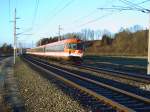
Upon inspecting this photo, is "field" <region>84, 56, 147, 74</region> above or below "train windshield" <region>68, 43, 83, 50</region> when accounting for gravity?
below

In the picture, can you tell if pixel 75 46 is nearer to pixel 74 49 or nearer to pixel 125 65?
pixel 74 49

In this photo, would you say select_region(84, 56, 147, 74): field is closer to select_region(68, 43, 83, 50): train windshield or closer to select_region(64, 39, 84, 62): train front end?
select_region(64, 39, 84, 62): train front end

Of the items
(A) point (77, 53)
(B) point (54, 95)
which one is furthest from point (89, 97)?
(A) point (77, 53)

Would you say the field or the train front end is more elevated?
the train front end

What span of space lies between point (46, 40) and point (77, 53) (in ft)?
397

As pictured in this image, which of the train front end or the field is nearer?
the field

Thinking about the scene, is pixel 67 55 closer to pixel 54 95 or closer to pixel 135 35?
pixel 54 95

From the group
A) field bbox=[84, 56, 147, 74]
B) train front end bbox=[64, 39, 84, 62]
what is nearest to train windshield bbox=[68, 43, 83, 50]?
train front end bbox=[64, 39, 84, 62]

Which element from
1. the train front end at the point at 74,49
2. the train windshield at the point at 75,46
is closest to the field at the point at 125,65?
the train front end at the point at 74,49

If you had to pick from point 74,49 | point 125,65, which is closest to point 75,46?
point 74,49

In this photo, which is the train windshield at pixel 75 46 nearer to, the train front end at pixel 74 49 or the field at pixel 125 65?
the train front end at pixel 74 49

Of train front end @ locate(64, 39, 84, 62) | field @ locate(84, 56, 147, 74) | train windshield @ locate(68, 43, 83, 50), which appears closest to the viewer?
field @ locate(84, 56, 147, 74)

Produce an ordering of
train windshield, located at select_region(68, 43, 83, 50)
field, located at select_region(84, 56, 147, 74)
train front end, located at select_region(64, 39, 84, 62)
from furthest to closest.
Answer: train windshield, located at select_region(68, 43, 83, 50) < train front end, located at select_region(64, 39, 84, 62) < field, located at select_region(84, 56, 147, 74)

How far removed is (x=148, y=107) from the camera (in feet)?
39.2
